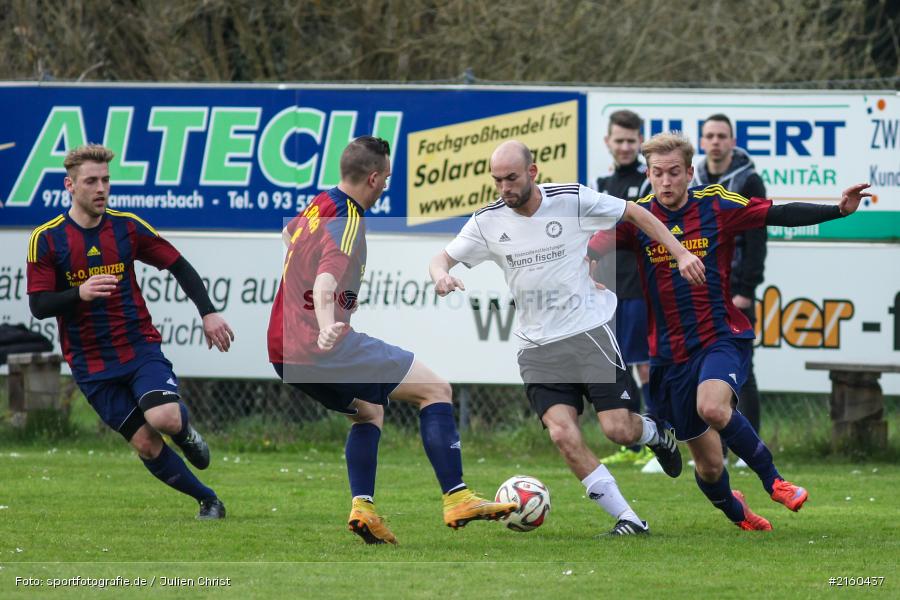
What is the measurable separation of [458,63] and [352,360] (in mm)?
7312

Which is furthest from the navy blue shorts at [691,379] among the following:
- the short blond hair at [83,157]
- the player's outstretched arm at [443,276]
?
the short blond hair at [83,157]

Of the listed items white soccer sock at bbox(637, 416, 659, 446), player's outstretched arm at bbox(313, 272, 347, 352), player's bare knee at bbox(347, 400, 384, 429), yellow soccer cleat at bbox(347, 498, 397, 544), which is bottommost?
yellow soccer cleat at bbox(347, 498, 397, 544)

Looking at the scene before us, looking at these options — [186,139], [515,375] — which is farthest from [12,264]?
[515,375]

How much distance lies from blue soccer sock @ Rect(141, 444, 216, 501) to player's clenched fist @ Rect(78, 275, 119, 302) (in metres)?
0.96

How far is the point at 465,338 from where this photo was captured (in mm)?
11570

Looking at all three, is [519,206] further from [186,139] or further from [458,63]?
[458,63]

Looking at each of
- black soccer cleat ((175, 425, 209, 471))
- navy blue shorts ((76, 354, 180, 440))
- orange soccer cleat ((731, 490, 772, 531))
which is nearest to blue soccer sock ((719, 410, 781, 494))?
orange soccer cleat ((731, 490, 772, 531))

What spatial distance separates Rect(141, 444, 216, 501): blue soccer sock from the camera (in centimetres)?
789

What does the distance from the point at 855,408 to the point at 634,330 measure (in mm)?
2085

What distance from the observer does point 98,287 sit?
7520mm

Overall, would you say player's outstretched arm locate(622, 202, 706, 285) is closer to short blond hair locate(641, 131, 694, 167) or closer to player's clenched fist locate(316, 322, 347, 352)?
short blond hair locate(641, 131, 694, 167)

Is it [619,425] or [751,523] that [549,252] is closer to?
[619,425]

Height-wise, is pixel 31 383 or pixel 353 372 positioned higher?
pixel 353 372

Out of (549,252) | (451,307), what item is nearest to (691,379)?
(549,252)
